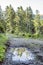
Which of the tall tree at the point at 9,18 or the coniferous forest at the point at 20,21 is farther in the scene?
the tall tree at the point at 9,18

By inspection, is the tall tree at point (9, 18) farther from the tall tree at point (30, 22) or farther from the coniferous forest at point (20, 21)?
the tall tree at point (30, 22)

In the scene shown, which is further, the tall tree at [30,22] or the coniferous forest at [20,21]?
the tall tree at [30,22]

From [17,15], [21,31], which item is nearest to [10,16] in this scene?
[17,15]

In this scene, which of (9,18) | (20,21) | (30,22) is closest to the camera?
(20,21)

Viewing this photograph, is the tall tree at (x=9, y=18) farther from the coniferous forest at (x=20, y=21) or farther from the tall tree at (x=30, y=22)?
the tall tree at (x=30, y=22)

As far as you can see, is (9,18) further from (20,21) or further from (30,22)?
(30,22)

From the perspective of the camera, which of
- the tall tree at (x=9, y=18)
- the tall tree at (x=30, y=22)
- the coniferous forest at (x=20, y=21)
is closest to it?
the coniferous forest at (x=20, y=21)

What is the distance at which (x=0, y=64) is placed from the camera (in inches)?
789

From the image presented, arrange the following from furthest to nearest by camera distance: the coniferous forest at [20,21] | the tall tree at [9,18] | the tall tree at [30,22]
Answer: the tall tree at [30,22] → the tall tree at [9,18] → the coniferous forest at [20,21]

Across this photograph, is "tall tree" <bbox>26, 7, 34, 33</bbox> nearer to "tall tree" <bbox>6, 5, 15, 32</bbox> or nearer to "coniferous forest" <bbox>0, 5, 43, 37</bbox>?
"coniferous forest" <bbox>0, 5, 43, 37</bbox>

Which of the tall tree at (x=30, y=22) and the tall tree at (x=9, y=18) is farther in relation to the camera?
the tall tree at (x=30, y=22)

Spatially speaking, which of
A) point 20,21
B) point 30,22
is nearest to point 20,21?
point 20,21

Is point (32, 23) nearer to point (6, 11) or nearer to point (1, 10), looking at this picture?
point (6, 11)

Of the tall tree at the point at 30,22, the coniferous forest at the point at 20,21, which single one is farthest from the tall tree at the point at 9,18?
the tall tree at the point at 30,22
